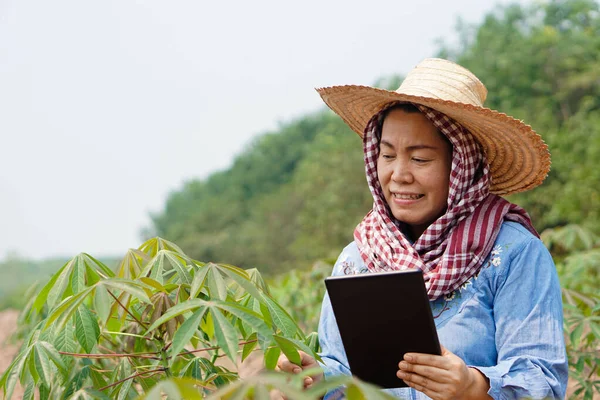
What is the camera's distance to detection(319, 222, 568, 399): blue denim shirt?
1.70m

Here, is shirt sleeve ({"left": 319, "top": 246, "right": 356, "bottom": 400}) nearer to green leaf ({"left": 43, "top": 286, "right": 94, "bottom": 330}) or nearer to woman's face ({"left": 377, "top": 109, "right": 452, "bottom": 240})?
woman's face ({"left": 377, "top": 109, "right": 452, "bottom": 240})

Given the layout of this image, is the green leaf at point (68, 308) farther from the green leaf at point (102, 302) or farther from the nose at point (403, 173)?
the nose at point (403, 173)

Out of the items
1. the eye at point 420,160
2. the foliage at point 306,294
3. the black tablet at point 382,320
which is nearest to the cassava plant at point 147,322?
the black tablet at point 382,320

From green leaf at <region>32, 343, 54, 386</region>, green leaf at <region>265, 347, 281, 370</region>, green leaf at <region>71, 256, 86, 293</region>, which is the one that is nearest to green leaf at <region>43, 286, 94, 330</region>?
green leaf at <region>32, 343, 54, 386</region>

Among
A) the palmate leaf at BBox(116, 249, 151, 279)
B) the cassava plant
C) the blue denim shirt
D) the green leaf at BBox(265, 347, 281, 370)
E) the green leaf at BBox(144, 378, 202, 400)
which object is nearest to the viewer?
the green leaf at BBox(144, 378, 202, 400)

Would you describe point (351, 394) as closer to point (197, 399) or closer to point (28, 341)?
point (197, 399)

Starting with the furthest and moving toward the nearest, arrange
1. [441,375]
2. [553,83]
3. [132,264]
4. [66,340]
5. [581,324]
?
[553,83] < [581,324] < [132,264] < [66,340] < [441,375]

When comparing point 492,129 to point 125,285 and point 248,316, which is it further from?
point 125,285

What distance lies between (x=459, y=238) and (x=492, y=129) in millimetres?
284

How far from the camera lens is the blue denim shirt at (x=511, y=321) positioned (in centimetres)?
170

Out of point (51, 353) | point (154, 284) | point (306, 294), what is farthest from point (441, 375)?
point (306, 294)

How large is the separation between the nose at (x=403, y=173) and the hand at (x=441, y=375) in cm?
46

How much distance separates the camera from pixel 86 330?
5.85 ft

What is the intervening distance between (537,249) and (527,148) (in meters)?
0.31
